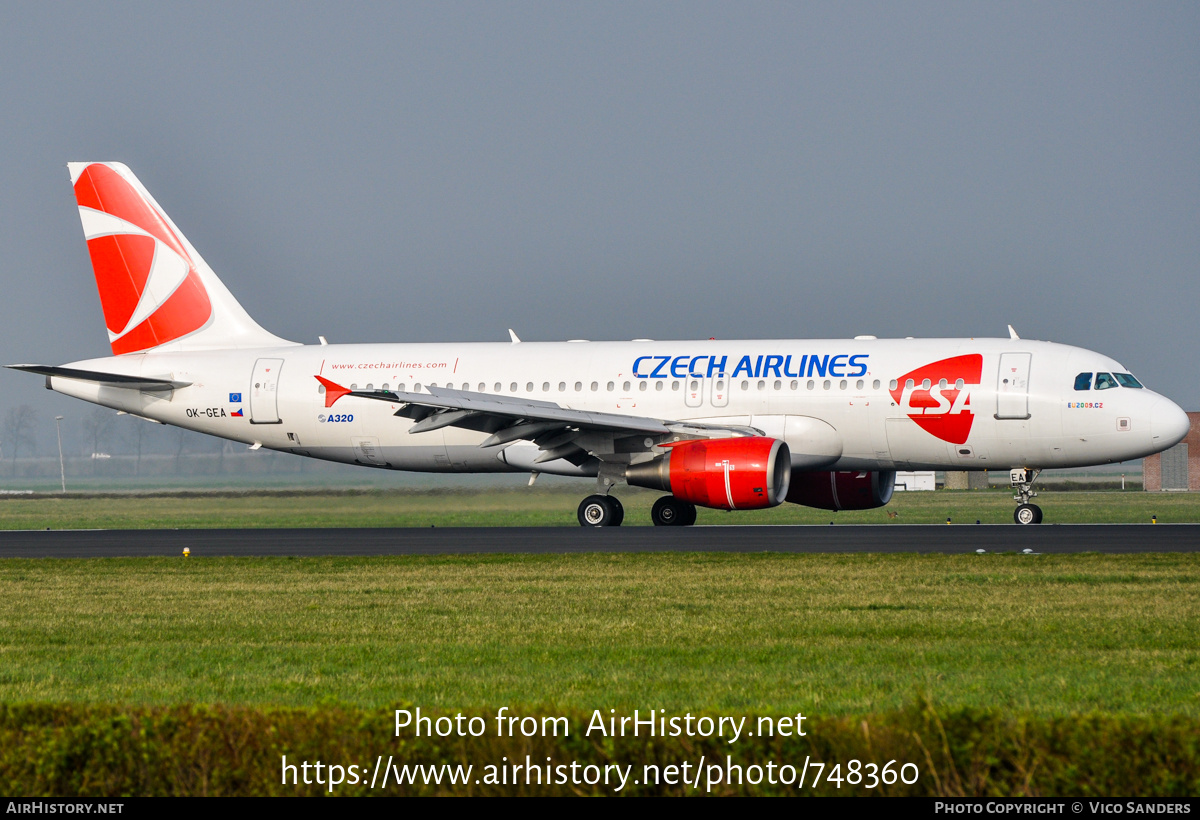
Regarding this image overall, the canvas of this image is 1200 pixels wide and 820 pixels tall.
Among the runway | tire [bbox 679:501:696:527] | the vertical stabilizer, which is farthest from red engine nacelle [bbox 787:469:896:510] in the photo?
the vertical stabilizer

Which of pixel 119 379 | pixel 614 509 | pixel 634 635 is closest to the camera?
pixel 634 635

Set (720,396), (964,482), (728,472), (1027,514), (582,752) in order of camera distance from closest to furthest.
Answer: (582,752)
(728,472)
(1027,514)
(720,396)
(964,482)

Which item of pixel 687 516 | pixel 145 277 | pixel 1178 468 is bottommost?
pixel 1178 468

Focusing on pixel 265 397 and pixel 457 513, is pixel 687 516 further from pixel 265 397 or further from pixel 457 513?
pixel 457 513

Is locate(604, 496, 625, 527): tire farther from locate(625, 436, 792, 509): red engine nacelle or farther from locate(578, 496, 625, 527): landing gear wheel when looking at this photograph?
locate(625, 436, 792, 509): red engine nacelle

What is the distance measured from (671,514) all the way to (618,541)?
19.7ft

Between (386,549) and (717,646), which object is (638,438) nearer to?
(386,549)

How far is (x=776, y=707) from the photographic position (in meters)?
7.65

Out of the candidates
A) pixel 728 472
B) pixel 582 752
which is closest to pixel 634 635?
pixel 582 752

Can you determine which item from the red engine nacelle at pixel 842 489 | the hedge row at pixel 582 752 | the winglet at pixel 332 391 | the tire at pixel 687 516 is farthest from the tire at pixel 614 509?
the hedge row at pixel 582 752

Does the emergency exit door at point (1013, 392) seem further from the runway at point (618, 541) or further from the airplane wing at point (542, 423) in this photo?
the airplane wing at point (542, 423)

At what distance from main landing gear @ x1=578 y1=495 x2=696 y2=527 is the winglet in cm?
569

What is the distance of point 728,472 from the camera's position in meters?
24.6

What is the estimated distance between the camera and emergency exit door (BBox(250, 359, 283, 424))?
1212 inches
